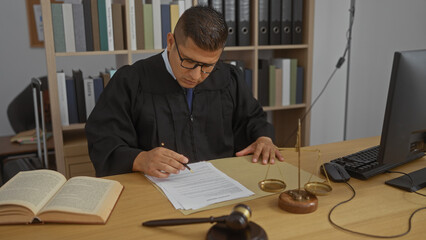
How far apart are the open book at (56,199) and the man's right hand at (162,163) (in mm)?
126

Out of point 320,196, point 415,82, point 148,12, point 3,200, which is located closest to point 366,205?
point 320,196

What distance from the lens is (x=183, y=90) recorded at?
1712 millimetres

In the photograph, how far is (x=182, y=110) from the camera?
1.71 m

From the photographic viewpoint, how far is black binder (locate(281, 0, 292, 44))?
113 inches

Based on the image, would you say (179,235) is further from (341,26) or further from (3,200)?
(341,26)

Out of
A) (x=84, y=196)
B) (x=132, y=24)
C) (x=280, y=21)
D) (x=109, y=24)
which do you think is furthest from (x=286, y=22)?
(x=84, y=196)

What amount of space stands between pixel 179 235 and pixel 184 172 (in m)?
0.42

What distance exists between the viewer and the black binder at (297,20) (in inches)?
115

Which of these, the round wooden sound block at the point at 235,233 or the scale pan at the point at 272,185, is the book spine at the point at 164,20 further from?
the round wooden sound block at the point at 235,233

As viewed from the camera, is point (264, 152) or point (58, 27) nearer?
point (264, 152)

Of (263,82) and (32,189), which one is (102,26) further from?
(32,189)

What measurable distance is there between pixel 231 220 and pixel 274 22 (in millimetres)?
2289

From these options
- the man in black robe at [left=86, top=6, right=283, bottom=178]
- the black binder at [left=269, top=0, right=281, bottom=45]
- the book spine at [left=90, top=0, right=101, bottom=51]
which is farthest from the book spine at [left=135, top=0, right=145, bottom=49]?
the black binder at [left=269, top=0, right=281, bottom=45]

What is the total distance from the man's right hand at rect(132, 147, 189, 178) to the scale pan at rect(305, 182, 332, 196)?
39 cm
